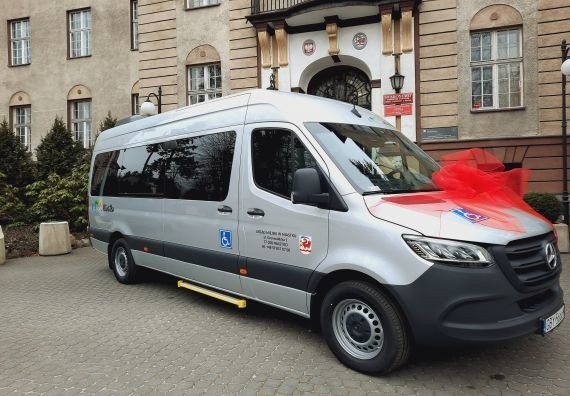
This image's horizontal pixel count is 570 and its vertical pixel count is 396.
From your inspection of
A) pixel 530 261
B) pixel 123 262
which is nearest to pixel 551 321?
pixel 530 261

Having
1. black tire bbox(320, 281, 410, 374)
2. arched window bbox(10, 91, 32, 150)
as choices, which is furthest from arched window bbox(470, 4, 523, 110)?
arched window bbox(10, 91, 32, 150)

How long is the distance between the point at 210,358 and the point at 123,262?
3762 millimetres

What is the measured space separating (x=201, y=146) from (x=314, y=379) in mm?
3049

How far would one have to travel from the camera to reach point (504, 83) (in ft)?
44.2

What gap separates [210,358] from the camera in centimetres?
416

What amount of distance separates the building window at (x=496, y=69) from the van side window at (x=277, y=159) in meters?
11.0

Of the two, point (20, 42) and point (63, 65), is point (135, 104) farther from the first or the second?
point (20, 42)

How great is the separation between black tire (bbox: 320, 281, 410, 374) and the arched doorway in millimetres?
12004

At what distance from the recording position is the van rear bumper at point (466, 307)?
3.21 meters

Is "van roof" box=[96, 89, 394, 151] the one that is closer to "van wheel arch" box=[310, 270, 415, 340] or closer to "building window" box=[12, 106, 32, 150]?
"van wheel arch" box=[310, 270, 415, 340]

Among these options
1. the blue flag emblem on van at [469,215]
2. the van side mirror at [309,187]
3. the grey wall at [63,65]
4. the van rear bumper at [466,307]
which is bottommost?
the van rear bumper at [466,307]

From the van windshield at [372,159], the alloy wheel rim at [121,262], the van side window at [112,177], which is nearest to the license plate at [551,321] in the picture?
the van windshield at [372,159]

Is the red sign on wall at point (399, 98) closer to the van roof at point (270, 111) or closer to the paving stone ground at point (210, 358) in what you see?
the paving stone ground at point (210, 358)

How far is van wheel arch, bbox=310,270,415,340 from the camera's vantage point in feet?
11.5
